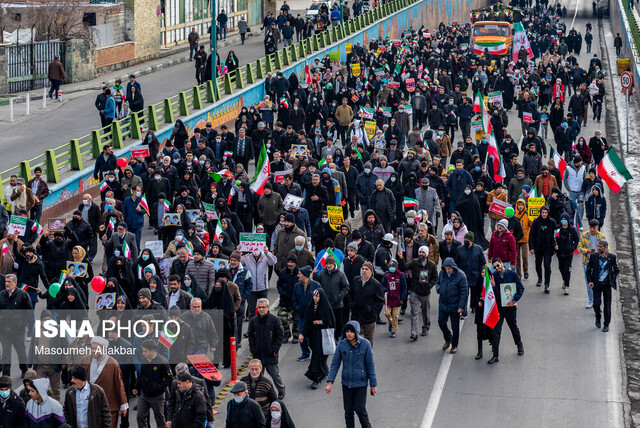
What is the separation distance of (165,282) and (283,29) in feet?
110

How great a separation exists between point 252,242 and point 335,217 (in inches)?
111

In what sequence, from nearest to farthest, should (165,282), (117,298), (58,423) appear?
(58,423), (117,298), (165,282)

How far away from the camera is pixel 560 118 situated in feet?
104

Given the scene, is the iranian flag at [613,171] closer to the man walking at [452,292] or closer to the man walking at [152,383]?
the man walking at [452,292]

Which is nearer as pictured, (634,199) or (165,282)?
(165,282)

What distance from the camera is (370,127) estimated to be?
2770cm

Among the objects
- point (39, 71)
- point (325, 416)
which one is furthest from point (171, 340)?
point (39, 71)

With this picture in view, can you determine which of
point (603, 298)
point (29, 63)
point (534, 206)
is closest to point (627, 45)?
point (29, 63)

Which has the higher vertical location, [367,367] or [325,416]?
[367,367]

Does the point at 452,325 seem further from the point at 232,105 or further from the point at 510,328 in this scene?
the point at 232,105

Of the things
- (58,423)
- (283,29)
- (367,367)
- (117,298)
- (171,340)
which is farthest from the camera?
(283,29)

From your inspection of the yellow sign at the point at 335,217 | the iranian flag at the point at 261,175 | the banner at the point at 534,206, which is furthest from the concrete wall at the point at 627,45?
the yellow sign at the point at 335,217

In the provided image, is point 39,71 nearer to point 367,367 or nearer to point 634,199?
point 634,199

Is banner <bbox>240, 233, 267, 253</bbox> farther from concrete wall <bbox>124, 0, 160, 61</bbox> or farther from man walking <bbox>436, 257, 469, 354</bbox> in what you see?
concrete wall <bbox>124, 0, 160, 61</bbox>
